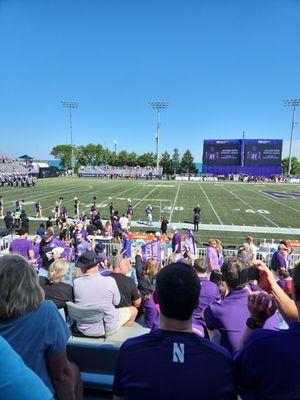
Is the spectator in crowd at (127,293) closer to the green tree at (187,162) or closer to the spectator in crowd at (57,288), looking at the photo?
the spectator in crowd at (57,288)

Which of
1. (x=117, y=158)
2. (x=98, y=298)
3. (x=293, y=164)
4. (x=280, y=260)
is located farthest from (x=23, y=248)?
(x=293, y=164)

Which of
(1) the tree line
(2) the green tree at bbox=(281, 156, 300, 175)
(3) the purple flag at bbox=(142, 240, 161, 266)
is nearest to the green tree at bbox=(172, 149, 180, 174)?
(1) the tree line

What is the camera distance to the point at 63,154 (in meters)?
143

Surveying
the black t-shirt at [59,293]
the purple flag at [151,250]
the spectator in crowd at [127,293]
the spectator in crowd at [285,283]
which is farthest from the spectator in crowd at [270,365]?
the purple flag at [151,250]

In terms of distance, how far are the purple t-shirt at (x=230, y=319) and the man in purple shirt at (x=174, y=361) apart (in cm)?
103

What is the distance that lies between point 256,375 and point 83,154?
142244 millimetres

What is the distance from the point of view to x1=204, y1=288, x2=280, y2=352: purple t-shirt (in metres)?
2.68

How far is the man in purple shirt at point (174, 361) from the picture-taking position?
163 centimetres

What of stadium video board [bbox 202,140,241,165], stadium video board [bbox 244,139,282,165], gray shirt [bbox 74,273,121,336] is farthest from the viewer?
stadium video board [bbox 202,140,241,165]

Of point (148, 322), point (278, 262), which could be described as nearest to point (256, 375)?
point (148, 322)

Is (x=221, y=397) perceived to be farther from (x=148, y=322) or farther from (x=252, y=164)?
(x=252, y=164)

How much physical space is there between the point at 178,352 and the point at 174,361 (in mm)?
47

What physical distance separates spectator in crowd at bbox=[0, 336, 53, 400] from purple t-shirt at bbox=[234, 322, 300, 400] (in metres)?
1.01

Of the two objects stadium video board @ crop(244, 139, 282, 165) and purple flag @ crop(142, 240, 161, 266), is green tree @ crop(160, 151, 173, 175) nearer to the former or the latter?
stadium video board @ crop(244, 139, 282, 165)
